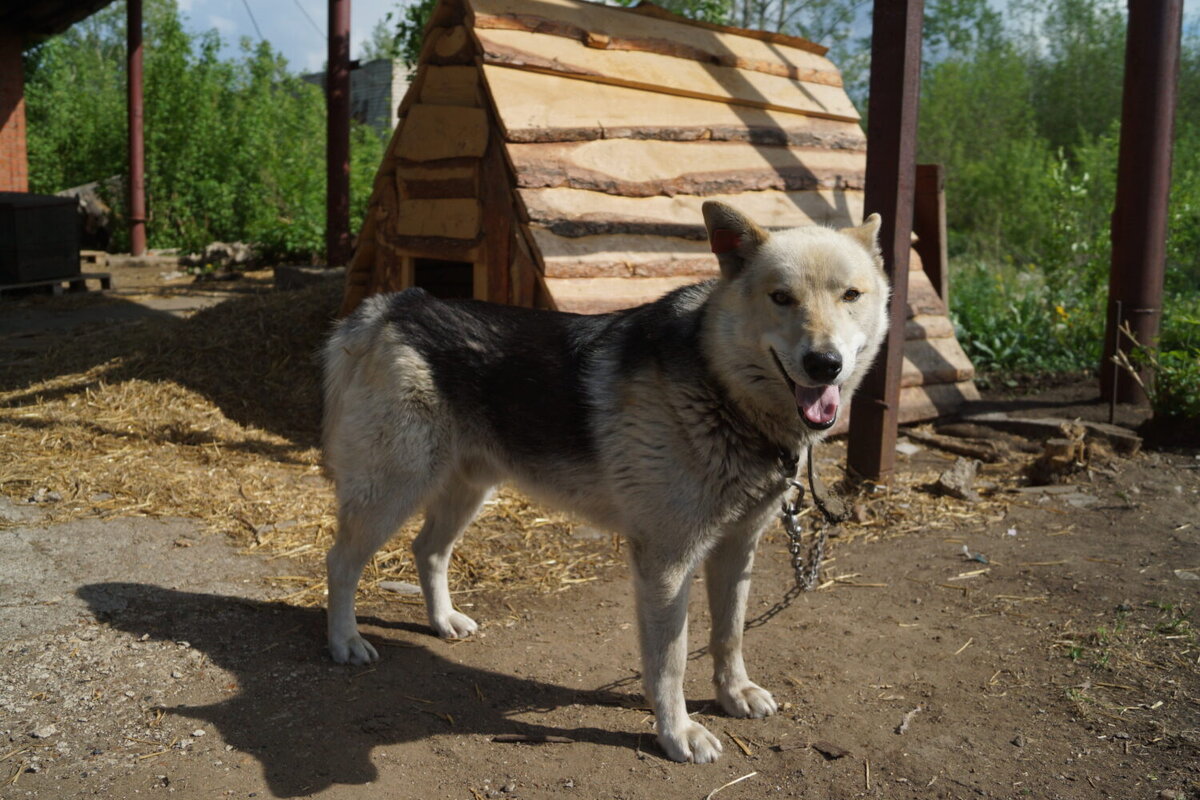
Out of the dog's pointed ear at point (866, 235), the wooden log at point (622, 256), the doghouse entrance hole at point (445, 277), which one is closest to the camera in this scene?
the dog's pointed ear at point (866, 235)

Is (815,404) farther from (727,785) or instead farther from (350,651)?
(350,651)

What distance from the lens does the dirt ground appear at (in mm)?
2926

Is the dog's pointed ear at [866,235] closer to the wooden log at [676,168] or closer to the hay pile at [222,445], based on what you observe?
the hay pile at [222,445]

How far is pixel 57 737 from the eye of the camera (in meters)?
3.00

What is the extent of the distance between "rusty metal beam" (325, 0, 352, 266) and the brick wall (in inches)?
332

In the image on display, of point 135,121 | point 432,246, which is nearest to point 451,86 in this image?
point 432,246

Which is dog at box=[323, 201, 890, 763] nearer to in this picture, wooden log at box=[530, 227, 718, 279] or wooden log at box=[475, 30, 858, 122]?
wooden log at box=[530, 227, 718, 279]

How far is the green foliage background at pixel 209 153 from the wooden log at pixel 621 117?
9406mm

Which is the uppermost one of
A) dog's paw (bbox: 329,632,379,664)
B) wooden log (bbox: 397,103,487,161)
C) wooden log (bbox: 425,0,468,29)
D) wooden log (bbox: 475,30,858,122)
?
wooden log (bbox: 425,0,468,29)

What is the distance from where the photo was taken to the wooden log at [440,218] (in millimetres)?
6215

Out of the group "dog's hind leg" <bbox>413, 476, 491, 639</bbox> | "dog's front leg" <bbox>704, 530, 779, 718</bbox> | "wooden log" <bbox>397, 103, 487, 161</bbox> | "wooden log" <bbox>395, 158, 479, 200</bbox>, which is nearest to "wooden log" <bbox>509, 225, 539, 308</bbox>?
"wooden log" <bbox>395, 158, 479, 200</bbox>

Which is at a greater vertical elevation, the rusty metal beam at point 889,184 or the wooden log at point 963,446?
the rusty metal beam at point 889,184

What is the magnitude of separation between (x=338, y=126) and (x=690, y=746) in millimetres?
8935

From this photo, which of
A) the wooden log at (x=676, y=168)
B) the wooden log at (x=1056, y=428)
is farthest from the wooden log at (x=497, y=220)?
the wooden log at (x=1056, y=428)
